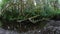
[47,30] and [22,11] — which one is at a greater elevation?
[22,11]

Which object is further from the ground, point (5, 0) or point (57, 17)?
point (5, 0)

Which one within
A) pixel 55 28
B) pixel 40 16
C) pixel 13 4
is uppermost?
pixel 13 4

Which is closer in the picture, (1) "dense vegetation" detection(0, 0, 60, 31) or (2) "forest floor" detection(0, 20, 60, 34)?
(2) "forest floor" detection(0, 20, 60, 34)

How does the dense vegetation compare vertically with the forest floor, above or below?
above

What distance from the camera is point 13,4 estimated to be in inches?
81.4

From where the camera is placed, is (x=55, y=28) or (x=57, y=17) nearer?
(x=55, y=28)

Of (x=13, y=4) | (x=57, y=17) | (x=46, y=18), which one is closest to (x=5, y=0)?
(x=13, y=4)

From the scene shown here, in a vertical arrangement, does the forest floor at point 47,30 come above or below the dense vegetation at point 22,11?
below

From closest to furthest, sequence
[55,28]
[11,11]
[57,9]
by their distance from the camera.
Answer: [55,28] < [11,11] < [57,9]

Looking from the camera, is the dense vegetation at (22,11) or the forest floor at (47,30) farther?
the dense vegetation at (22,11)

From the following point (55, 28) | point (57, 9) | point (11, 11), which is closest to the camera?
point (55, 28)

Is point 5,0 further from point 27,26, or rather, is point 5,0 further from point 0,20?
point 27,26

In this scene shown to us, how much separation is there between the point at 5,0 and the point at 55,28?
808 mm

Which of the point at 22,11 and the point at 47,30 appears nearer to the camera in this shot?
the point at 47,30
